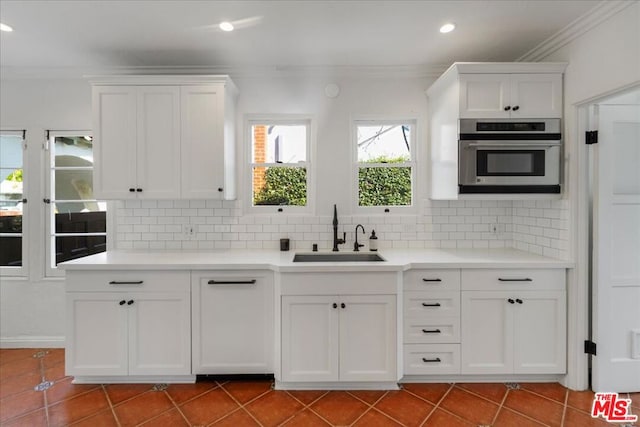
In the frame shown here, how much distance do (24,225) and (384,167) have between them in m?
3.43

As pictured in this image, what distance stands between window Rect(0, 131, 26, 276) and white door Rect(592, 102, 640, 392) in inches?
188

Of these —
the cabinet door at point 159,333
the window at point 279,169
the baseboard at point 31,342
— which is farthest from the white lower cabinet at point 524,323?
the baseboard at point 31,342

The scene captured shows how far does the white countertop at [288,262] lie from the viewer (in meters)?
2.12

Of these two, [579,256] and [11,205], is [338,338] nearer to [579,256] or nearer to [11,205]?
[579,256]

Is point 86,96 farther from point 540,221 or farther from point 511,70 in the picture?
point 540,221

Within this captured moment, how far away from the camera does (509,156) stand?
90.4 inches

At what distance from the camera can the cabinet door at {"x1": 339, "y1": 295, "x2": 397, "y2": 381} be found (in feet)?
6.99

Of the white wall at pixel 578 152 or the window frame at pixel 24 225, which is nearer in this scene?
the white wall at pixel 578 152

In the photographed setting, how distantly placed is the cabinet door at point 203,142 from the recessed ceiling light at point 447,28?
5.64 feet

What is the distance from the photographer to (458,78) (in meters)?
2.30

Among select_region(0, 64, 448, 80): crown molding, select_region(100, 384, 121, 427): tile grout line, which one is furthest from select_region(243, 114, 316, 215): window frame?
select_region(100, 384, 121, 427): tile grout line

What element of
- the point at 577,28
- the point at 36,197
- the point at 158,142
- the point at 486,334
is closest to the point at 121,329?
the point at 158,142

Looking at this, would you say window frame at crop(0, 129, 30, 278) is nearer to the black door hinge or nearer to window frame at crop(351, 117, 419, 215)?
window frame at crop(351, 117, 419, 215)

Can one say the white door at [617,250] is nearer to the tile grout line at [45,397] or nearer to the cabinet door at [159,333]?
the cabinet door at [159,333]
